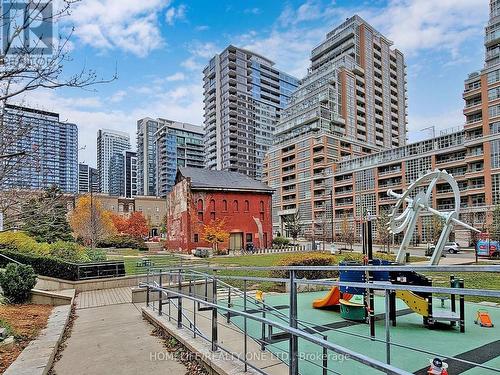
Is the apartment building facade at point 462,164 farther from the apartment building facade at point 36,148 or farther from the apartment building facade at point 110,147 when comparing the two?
the apartment building facade at point 110,147

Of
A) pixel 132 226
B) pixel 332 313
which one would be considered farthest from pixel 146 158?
pixel 332 313

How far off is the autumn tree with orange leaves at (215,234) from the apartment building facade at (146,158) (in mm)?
105250

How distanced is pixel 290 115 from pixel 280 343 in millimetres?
86115

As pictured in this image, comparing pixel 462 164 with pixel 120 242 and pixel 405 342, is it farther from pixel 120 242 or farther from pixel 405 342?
pixel 405 342

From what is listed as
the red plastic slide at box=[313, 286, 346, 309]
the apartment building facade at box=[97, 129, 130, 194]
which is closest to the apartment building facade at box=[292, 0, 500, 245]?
the red plastic slide at box=[313, 286, 346, 309]

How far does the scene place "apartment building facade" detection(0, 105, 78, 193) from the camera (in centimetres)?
736

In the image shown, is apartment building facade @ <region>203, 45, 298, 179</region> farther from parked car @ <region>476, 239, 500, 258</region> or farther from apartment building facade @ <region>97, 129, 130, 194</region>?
parked car @ <region>476, 239, 500, 258</region>

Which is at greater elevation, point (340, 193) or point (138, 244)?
point (340, 193)

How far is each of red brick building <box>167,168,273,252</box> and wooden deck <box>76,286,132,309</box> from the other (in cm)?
2411

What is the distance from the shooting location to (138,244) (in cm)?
4619

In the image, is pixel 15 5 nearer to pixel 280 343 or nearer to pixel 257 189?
pixel 280 343

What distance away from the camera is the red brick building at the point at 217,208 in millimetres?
39125

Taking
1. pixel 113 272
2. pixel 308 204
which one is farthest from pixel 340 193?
pixel 113 272

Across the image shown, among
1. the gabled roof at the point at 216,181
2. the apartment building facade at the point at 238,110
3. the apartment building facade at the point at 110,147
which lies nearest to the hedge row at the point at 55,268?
the gabled roof at the point at 216,181
